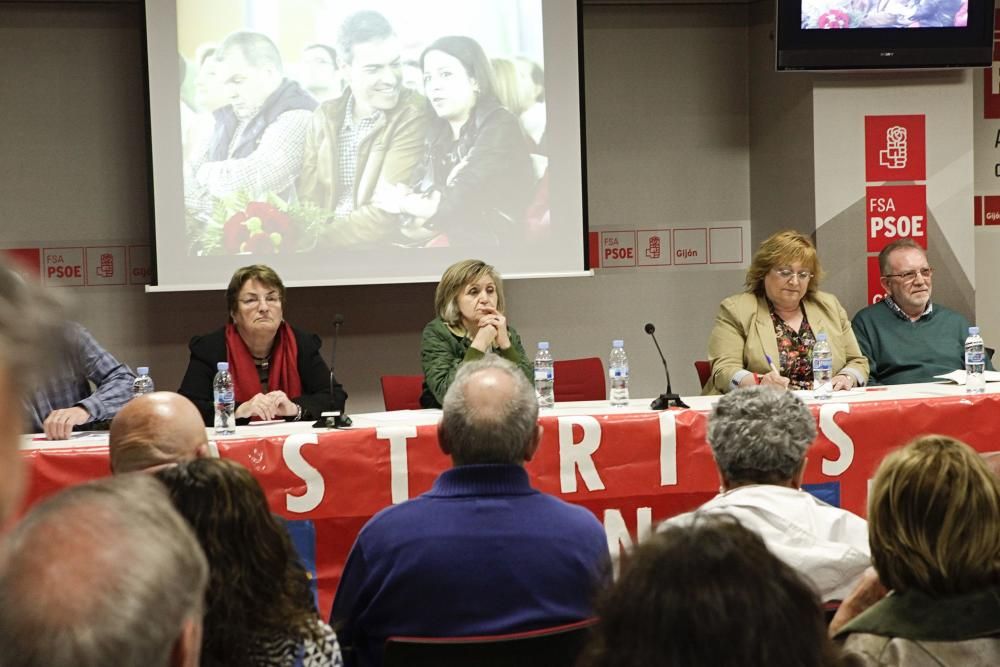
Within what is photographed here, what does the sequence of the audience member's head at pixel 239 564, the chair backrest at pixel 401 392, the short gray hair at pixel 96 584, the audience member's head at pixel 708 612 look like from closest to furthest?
the short gray hair at pixel 96 584
the audience member's head at pixel 708 612
the audience member's head at pixel 239 564
the chair backrest at pixel 401 392

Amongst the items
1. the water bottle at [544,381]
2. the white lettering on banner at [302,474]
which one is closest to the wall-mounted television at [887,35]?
the water bottle at [544,381]

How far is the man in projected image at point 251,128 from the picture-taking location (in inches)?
203

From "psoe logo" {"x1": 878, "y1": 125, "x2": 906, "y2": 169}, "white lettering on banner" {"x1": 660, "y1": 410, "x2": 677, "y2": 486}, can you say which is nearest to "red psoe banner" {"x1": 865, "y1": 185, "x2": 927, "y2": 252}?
"psoe logo" {"x1": 878, "y1": 125, "x2": 906, "y2": 169}

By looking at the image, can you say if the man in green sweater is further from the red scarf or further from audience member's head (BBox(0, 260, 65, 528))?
audience member's head (BBox(0, 260, 65, 528))

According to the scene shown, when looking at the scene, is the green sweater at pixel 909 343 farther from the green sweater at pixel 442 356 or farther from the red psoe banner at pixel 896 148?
the green sweater at pixel 442 356

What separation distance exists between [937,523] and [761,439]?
0.68 meters

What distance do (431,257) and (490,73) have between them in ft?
2.88

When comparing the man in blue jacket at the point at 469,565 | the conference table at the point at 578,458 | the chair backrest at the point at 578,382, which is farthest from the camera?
the chair backrest at the point at 578,382

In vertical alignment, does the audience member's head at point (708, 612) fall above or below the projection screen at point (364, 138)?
below

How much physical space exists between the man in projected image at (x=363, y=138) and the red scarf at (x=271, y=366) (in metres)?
1.17

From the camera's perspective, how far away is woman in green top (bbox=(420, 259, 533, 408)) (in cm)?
411

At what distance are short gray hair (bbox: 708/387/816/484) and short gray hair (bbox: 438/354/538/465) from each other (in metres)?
0.38

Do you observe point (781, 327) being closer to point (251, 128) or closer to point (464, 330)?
point (464, 330)

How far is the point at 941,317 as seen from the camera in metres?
5.02
